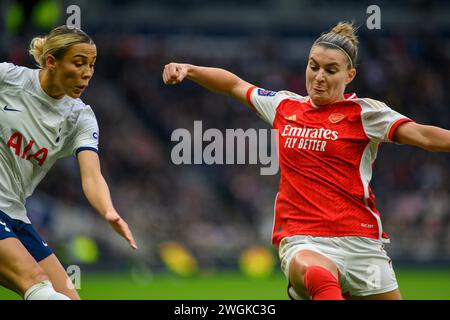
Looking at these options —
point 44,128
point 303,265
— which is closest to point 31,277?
point 44,128

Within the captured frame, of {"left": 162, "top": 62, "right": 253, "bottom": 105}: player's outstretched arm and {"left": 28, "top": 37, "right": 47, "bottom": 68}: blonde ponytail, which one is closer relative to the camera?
{"left": 28, "top": 37, "right": 47, "bottom": 68}: blonde ponytail

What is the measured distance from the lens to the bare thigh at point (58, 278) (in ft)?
19.4

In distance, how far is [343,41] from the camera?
5.85m

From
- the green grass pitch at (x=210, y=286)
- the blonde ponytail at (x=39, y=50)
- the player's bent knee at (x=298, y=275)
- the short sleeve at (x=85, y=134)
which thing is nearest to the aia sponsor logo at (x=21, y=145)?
the short sleeve at (x=85, y=134)

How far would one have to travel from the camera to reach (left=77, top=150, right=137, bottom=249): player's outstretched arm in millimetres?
5164

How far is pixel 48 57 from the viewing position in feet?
19.4

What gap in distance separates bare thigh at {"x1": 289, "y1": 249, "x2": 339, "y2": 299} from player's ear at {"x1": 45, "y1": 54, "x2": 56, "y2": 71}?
2.05 m

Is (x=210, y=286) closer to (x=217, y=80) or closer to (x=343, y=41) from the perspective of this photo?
(x=217, y=80)

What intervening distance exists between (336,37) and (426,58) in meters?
16.6

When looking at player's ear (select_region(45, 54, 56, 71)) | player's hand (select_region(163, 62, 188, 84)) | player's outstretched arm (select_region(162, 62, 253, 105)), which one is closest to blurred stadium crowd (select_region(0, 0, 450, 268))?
player's outstretched arm (select_region(162, 62, 253, 105))

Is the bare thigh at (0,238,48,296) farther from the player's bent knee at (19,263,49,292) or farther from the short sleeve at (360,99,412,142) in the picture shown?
the short sleeve at (360,99,412,142)

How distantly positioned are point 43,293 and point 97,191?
28.3 inches

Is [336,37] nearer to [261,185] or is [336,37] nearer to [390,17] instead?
[261,185]
